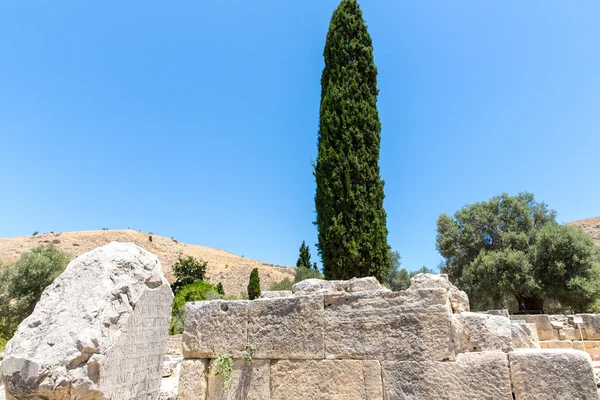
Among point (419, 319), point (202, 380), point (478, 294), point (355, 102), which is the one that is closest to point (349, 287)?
point (419, 319)

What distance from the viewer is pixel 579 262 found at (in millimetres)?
17969

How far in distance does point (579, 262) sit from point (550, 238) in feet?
5.16

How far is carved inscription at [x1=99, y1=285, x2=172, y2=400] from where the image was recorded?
3520mm

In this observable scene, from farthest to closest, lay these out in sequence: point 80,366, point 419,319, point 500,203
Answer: point 500,203, point 419,319, point 80,366

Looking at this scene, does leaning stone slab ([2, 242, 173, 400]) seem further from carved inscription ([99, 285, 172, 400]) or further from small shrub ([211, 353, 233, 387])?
small shrub ([211, 353, 233, 387])

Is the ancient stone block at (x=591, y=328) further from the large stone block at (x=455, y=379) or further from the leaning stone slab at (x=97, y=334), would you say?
the leaning stone slab at (x=97, y=334)

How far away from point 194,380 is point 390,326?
239 cm

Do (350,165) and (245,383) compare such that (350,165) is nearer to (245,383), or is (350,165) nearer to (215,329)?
(215,329)

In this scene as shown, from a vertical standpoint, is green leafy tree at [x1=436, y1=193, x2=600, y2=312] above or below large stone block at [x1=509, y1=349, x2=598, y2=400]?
above

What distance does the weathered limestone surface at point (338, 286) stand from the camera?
428 centimetres

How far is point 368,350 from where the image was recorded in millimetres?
3725

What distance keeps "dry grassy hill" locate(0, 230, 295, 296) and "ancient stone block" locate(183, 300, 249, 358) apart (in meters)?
36.7

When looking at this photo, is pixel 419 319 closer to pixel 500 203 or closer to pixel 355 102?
pixel 355 102

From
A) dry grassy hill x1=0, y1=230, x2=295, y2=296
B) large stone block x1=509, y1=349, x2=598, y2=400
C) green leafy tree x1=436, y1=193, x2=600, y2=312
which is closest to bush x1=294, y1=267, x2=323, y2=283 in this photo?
green leafy tree x1=436, y1=193, x2=600, y2=312
